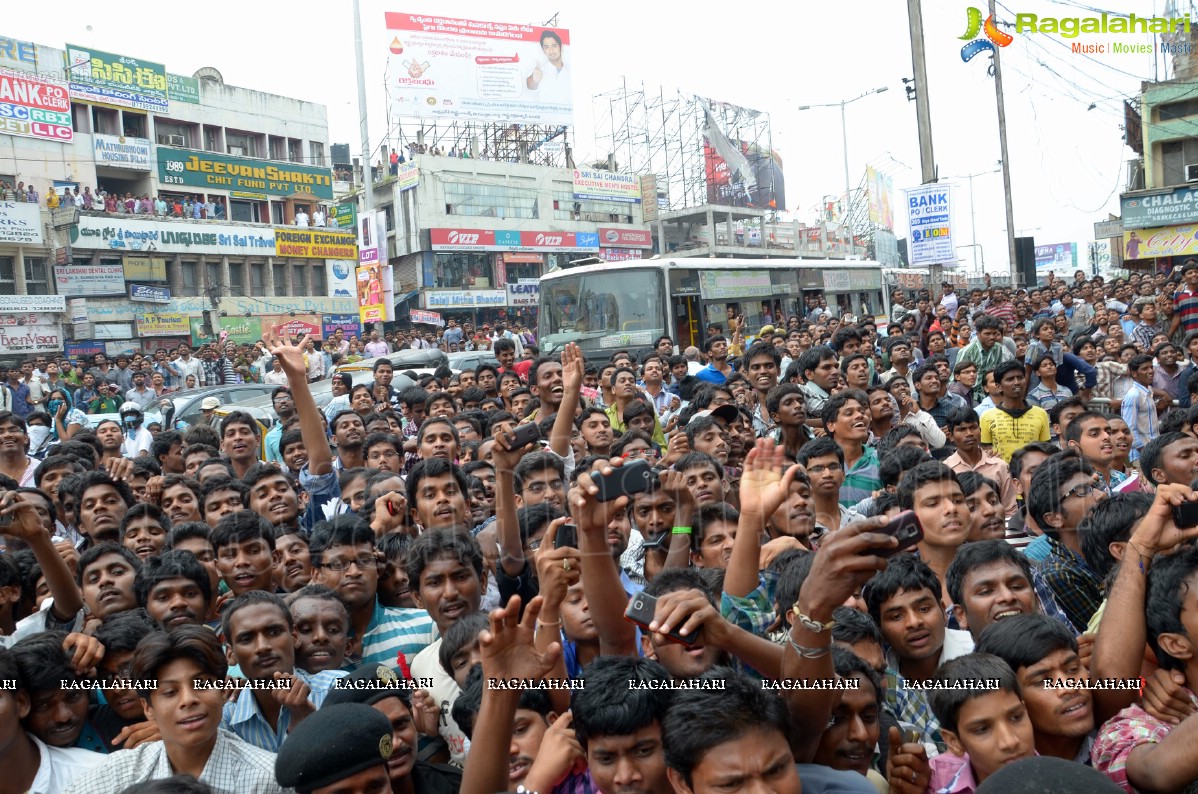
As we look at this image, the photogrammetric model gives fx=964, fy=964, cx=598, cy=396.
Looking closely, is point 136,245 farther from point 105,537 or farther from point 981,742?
point 981,742

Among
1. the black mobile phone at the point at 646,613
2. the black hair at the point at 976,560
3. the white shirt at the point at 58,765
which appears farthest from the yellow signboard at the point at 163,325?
the black mobile phone at the point at 646,613

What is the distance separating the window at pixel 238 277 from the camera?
99.1 feet

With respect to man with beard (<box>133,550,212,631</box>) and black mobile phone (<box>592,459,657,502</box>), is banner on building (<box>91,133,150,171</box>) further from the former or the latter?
black mobile phone (<box>592,459,657,502</box>)

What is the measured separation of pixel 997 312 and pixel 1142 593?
429 inches

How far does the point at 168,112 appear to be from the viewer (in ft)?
98.7

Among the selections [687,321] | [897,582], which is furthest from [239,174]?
[897,582]

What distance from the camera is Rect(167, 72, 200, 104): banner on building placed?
30247 millimetres

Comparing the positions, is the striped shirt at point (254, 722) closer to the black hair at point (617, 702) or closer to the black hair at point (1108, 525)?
the black hair at point (617, 702)

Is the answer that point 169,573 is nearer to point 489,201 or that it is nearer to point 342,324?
point 342,324

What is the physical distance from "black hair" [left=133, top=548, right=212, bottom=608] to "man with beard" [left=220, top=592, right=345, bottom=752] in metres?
0.34

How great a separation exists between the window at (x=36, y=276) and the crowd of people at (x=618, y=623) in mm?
23470

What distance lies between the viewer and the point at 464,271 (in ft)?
121

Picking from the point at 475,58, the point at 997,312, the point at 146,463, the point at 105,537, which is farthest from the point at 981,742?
the point at 475,58

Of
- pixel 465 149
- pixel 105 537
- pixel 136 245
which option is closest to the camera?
pixel 105 537
